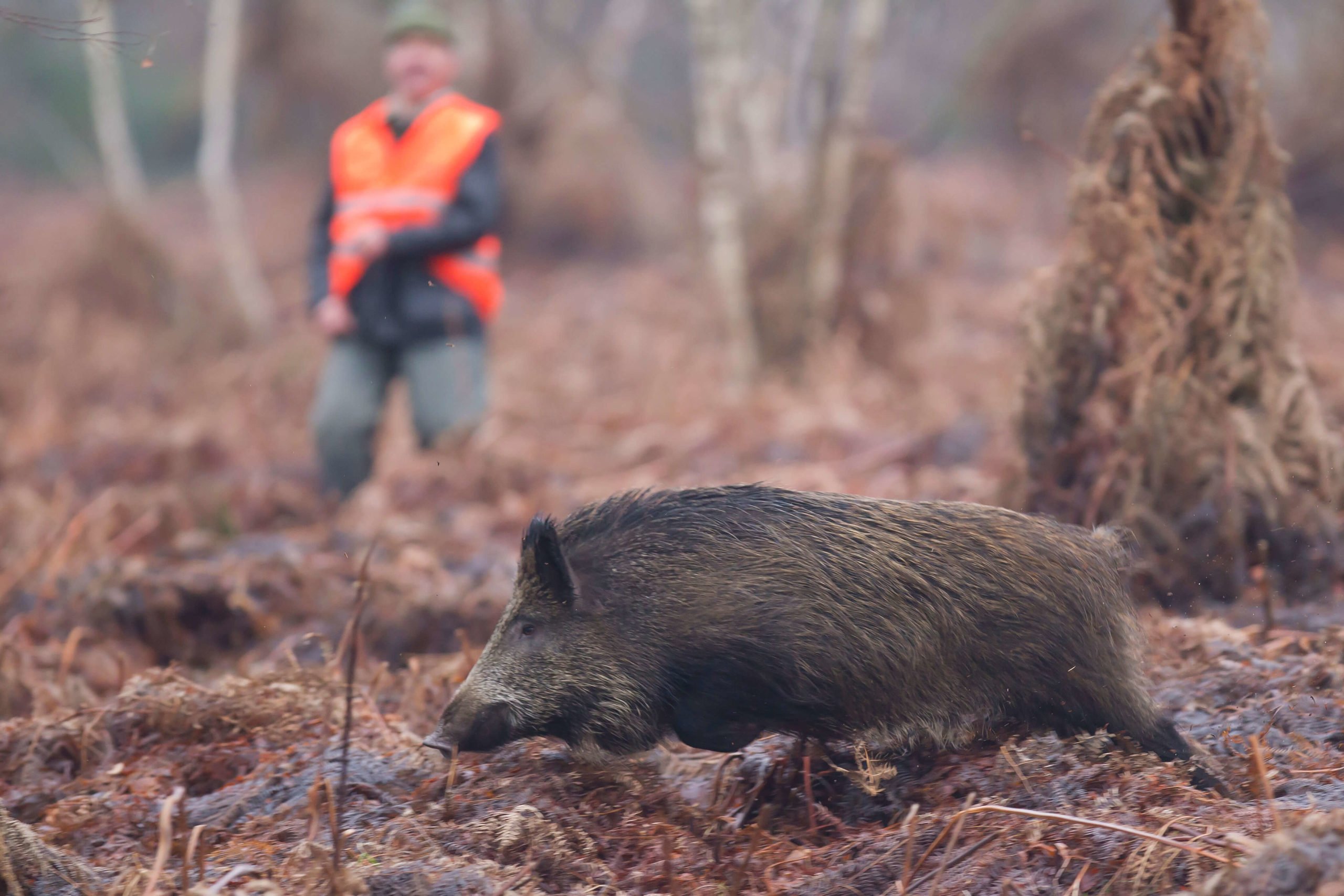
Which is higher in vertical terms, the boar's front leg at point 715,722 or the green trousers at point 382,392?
the green trousers at point 382,392

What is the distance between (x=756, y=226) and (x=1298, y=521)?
8509mm

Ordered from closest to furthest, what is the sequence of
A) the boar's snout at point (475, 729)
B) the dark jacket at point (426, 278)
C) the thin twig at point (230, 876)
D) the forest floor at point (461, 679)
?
the thin twig at point (230, 876)
the forest floor at point (461, 679)
the boar's snout at point (475, 729)
the dark jacket at point (426, 278)

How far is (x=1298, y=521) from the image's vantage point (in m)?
4.61

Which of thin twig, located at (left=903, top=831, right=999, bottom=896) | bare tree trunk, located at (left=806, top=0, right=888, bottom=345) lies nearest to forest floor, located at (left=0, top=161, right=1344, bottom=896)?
thin twig, located at (left=903, top=831, right=999, bottom=896)

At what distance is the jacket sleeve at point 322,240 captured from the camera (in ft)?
24.0

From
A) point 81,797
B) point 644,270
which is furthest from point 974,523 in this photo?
point 644,270

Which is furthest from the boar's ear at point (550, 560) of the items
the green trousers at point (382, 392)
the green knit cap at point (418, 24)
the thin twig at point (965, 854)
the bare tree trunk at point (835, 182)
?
the bare tree trunk at point (835, 182)

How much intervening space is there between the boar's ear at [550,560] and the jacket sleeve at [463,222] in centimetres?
403

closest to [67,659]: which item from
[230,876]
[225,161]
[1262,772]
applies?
[230,876]

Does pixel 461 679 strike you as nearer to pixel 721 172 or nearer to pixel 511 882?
pixel 511 882

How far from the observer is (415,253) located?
6.93 meters

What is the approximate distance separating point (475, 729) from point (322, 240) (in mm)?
4959

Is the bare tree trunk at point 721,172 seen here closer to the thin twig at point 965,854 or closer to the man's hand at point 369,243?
the man's hand at point 369,243

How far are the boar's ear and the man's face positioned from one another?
4656mm
